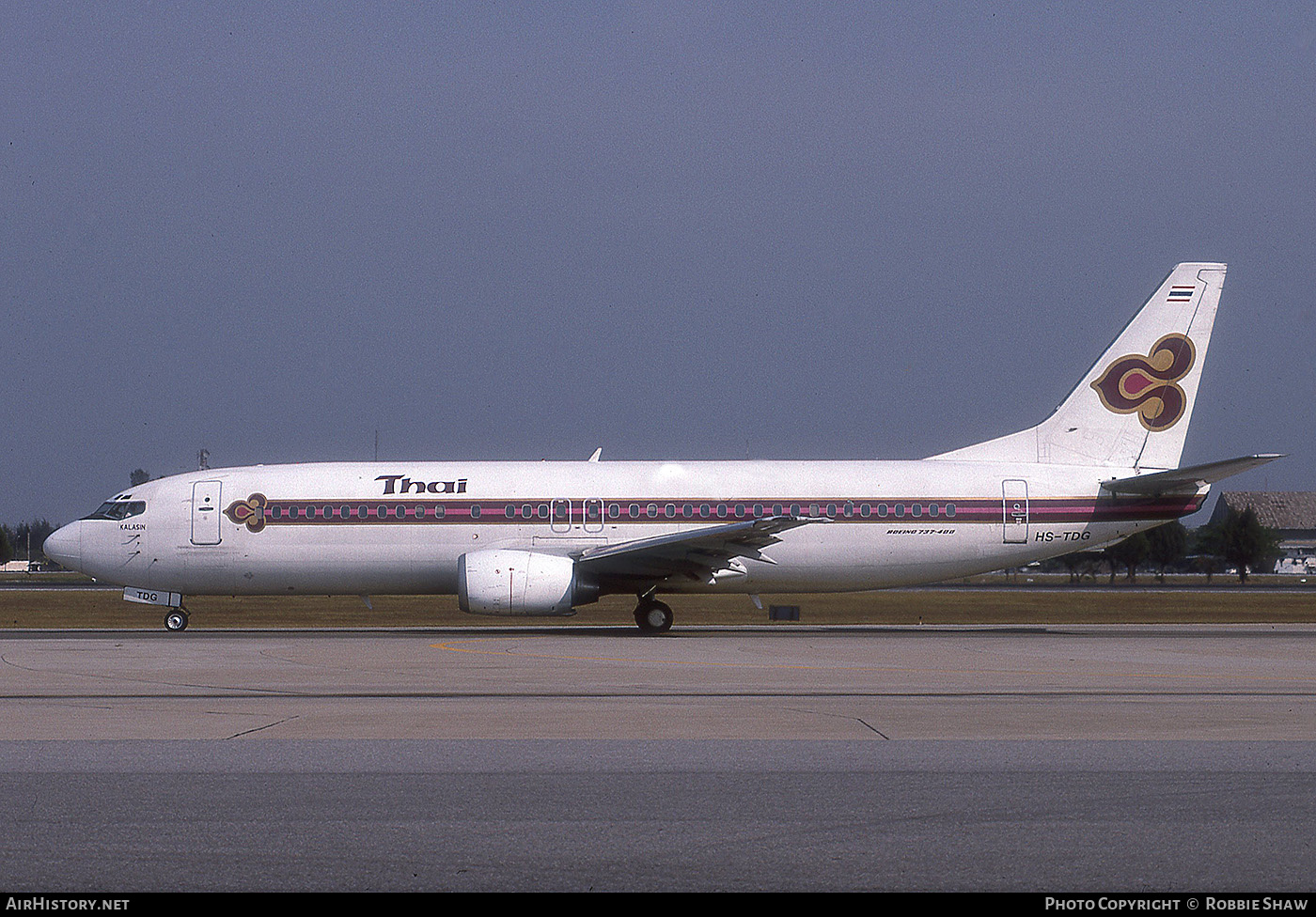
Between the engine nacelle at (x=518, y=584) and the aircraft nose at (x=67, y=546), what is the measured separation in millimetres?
8965

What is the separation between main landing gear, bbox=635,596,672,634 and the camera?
2838 centimetres

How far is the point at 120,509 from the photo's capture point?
1180 inches

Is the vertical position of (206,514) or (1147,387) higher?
(1147,387)

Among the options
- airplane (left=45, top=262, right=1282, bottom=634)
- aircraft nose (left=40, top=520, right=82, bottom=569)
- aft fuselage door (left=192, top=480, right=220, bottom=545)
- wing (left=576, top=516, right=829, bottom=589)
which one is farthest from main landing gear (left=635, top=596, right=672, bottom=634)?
aircraft nose (left=40, top=520, right=82, bottom=569)

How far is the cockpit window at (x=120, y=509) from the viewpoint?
98.0ft

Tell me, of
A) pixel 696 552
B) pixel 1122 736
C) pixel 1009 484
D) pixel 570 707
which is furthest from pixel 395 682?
pixel 1009 484

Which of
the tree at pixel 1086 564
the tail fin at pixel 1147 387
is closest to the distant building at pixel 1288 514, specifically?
the tree at pixel 1086 564

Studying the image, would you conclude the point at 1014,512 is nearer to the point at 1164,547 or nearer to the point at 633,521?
the point at 633,521

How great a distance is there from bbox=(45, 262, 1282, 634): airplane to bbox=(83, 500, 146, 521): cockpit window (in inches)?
1.8

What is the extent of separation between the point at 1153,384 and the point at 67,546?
23.7 m

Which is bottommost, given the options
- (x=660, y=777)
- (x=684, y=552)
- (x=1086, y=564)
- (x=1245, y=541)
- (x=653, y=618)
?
(x=660, y=777)

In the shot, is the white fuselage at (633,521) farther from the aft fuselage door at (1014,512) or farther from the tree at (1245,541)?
the tree at (1245,541)

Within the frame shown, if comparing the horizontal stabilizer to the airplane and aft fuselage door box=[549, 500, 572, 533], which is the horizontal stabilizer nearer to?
the airplane

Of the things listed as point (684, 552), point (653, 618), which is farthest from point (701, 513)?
point (653, 618)
